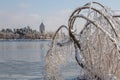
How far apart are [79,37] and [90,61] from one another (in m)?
1.16

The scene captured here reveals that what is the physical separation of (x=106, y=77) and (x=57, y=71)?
324 cm

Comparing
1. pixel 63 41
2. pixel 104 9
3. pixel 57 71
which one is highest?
pixel 104 9

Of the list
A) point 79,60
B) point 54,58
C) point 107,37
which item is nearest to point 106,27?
point 107,37

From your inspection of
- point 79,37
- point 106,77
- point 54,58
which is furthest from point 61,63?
point 106,77

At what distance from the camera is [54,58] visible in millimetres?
12820

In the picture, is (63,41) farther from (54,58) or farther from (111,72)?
(111,72)

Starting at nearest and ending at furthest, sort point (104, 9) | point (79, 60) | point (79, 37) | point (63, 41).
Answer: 1. point (104, 9)
2. point (79, 37)
3. point (79, 60)
4. point (63, 41)

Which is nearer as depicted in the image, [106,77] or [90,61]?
[106,77]

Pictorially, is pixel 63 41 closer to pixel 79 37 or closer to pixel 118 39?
pixel 79 37

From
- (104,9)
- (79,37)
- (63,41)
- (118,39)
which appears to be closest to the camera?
(118,39)

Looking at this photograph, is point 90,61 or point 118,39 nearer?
point 118,39

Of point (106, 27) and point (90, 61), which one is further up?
point (106, 27)

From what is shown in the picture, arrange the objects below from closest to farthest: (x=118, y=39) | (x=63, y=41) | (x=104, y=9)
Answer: (x=118, y=39)
(x=104, y=9)
(x=63, y=41)

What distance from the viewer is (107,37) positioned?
983 cm
